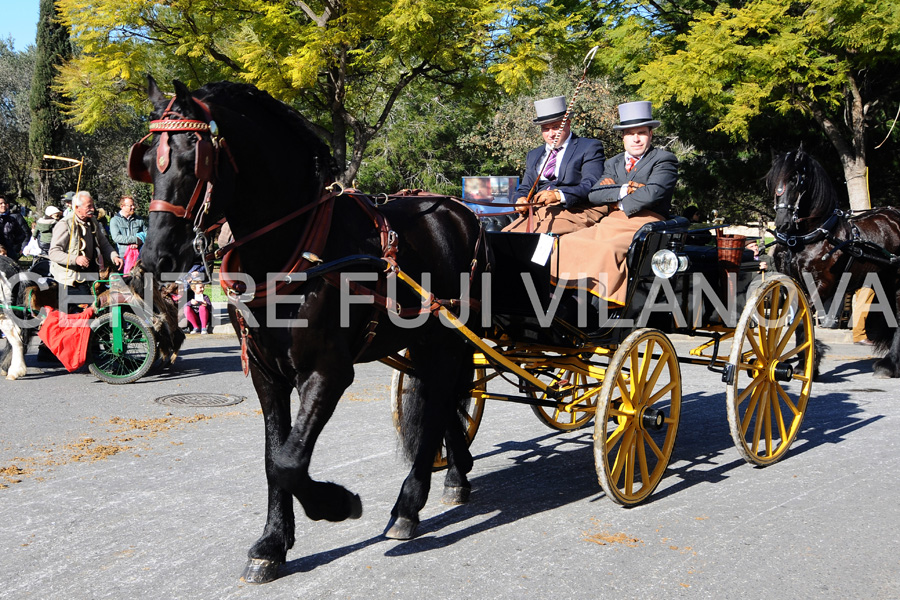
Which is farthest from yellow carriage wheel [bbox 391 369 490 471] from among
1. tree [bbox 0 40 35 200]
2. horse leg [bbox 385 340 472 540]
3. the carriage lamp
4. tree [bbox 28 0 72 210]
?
tree [bbox 0 40 35 200]

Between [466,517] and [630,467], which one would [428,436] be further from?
[630,467]

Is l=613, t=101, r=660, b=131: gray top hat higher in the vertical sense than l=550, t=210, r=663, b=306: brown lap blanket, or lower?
higher

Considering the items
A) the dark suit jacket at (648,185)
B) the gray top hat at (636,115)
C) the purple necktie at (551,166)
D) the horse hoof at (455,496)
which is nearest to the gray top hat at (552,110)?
the purple necktie at (551,166)

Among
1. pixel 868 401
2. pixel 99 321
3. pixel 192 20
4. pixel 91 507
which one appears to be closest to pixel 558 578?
pixel 91 507

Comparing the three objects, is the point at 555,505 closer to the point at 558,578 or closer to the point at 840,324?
the point at 558,578

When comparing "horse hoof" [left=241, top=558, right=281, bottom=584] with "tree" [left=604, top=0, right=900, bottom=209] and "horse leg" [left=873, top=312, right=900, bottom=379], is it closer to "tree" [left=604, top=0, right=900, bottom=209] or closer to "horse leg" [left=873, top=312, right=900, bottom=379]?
"horse leg" [left=873, top=312, right=900, bottom=379]

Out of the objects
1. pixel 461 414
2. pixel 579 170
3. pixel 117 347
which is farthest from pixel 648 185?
pixel 117 347

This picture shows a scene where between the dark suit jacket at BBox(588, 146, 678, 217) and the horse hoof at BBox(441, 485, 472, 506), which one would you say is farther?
the dark suit jacket at BBox(588, 146, 678, 217)

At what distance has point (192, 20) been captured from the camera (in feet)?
53.1

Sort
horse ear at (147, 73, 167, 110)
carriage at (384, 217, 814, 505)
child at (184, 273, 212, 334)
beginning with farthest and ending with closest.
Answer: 1. child at (184, 273, 212, 334)
2. carriage at (384, 217, 814, 505)
3. horse ear at (147, 73, 167, 110)

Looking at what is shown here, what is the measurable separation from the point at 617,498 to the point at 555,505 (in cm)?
42

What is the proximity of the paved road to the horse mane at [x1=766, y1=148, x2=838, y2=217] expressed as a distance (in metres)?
2.45

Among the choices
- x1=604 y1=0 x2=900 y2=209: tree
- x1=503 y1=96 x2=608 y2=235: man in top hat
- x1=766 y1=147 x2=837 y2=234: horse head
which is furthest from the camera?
x1=604 y1=0 x2=900 y2=209: tree

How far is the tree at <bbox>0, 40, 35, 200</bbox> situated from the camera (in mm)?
34375
